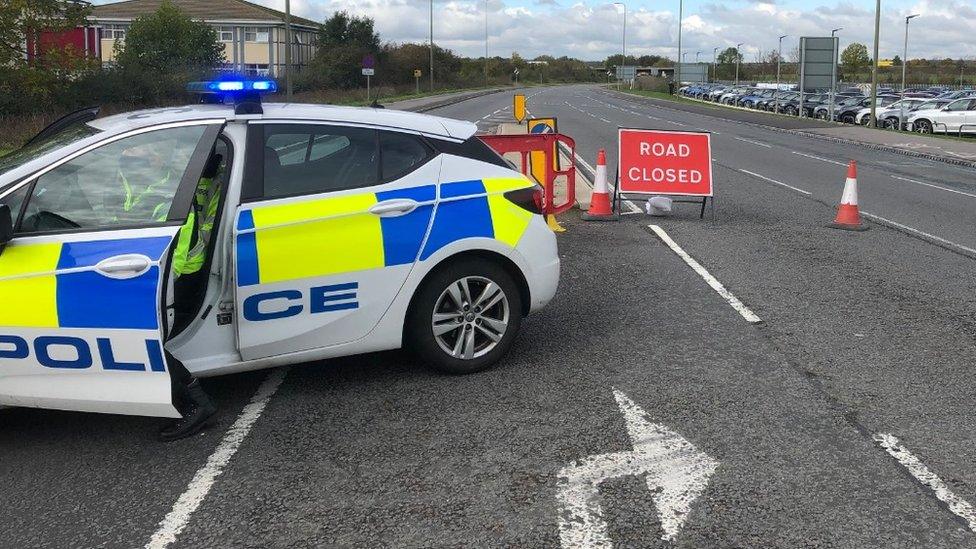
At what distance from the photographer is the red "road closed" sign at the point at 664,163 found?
478 inches

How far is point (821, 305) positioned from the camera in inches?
290

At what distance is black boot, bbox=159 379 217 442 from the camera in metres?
4.57

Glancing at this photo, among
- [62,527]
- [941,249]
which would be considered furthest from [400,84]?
[62,527]

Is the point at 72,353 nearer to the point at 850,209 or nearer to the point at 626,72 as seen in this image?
the point at 850,209

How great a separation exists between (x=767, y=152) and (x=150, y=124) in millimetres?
22438

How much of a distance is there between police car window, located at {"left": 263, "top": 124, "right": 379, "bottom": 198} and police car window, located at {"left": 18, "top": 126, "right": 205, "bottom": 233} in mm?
403

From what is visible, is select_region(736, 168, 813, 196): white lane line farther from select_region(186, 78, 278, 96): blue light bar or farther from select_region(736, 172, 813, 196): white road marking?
select_region(186, 78, 278, 96): blue light bar

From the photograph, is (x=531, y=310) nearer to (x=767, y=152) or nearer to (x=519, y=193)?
(x=519, y=193)

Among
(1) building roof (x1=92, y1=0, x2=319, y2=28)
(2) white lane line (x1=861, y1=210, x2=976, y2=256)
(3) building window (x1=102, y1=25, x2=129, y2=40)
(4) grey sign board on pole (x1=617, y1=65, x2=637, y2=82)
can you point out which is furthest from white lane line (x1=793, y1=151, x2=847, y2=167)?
(4) grey sign board on pole (x1=617, y1=65, x2=637, y2=82)

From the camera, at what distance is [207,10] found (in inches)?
3130

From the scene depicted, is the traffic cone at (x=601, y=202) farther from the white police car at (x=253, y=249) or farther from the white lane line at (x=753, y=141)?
the white lane line at (x=753, y=141)

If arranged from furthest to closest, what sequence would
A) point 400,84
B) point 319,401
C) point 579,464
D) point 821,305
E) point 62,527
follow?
point 400,84, point 821,305, point 319,401, point 579,464, point 62,527

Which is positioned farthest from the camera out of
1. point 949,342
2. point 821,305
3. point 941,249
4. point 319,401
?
point 941,249

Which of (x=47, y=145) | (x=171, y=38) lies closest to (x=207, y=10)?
(x=171, y=38)
